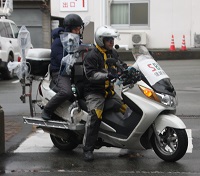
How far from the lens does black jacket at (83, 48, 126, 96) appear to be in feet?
21.7

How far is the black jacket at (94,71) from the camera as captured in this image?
6620 mm

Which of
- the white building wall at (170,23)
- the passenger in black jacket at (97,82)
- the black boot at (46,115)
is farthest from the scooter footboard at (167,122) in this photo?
the white building wall at (170,23)

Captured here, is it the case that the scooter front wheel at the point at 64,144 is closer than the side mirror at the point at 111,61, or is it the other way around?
the side mirror at the point at 111,61

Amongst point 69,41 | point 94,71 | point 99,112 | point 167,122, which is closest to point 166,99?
point 167,122

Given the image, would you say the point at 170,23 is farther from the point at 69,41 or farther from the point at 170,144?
the point at 170,144

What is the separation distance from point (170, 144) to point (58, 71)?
188 centimetres

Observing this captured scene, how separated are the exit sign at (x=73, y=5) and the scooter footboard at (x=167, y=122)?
71.8 ft

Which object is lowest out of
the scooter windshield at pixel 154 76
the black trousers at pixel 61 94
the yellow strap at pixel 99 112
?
the yellow strap at pixel 99 112

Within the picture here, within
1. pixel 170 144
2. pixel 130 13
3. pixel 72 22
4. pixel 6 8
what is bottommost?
pixel 170 144

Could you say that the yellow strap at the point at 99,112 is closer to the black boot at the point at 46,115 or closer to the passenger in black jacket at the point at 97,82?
the passenger in black jacket at the point at 97,82

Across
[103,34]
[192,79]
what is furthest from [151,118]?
[192,79]

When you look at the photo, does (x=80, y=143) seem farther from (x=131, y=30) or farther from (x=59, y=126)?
(x=131, y=30)

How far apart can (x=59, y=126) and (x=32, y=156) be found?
0.61 meters

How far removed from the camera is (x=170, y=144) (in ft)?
21.4
